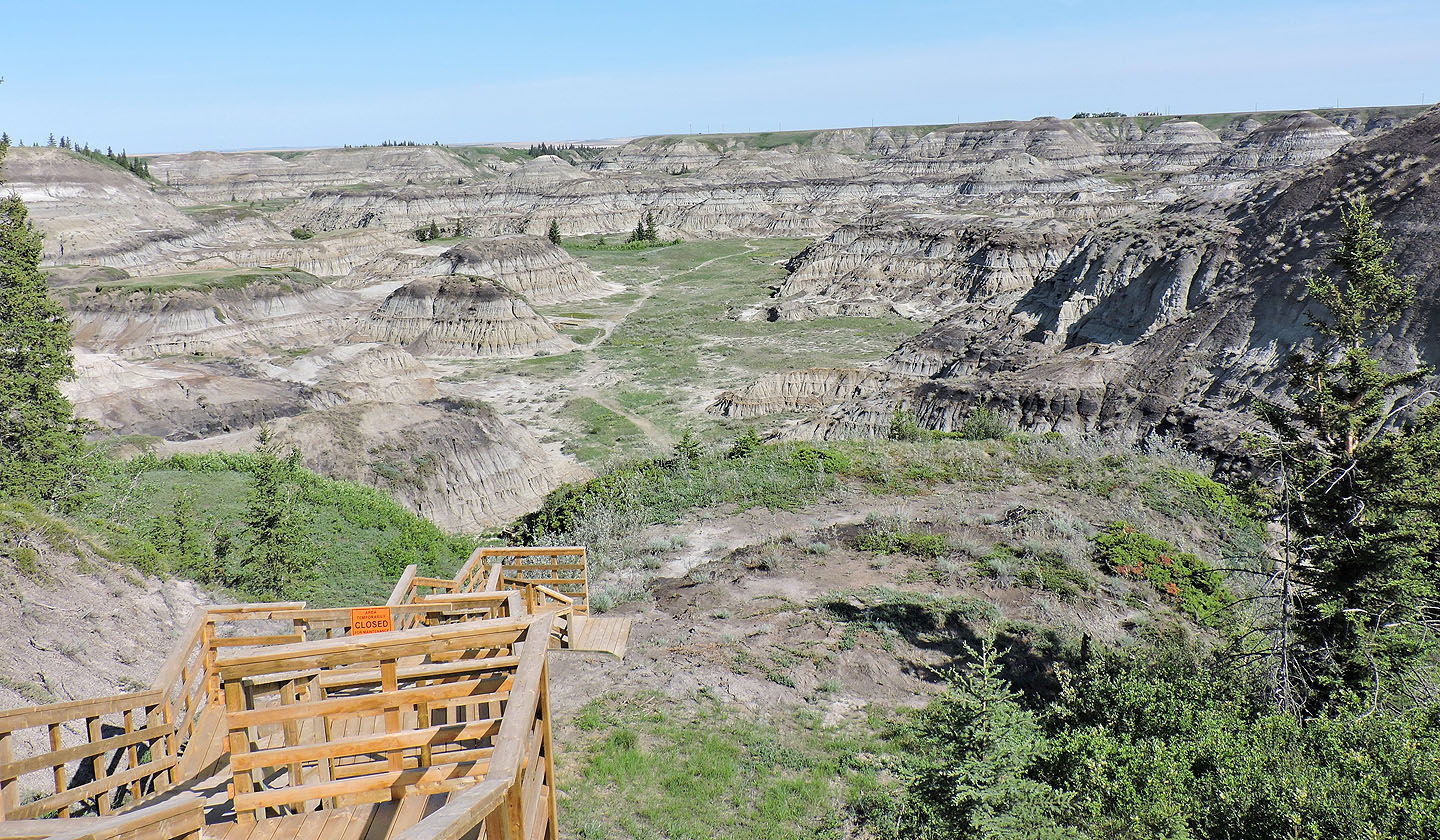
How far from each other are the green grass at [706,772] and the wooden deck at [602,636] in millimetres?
1484

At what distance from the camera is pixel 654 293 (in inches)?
3878

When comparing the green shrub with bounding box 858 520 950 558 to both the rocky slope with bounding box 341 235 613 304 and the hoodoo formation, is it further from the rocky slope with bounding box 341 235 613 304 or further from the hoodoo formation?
the rocky slope with bounding box 341 235 613 304

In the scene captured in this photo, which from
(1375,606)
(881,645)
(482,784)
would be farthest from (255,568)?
(1375,606)

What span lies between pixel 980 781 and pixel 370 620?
659 centimetres

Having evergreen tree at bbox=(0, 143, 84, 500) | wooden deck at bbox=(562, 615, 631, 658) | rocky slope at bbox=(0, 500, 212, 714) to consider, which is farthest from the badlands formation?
wooden deck at bbox=(562, 615, 631, 658)

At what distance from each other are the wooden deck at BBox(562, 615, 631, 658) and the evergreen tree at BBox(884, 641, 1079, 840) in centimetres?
611

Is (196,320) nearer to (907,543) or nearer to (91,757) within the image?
(907,543)

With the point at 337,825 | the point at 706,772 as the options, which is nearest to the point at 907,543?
the point at 706,772

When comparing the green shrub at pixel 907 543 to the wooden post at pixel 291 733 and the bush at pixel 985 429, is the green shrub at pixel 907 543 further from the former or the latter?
the wooden post at pixel 291 733

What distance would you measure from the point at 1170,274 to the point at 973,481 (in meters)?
27.4

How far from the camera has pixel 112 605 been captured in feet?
46.3

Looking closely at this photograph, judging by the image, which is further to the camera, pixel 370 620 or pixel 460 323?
pixel 460 323

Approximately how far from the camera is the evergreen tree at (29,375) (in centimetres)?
2223

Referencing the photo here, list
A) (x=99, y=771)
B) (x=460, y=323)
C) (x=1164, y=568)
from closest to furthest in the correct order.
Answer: (x=99, y=771) < (x=1164, y=568) < (x=460, y=323)
